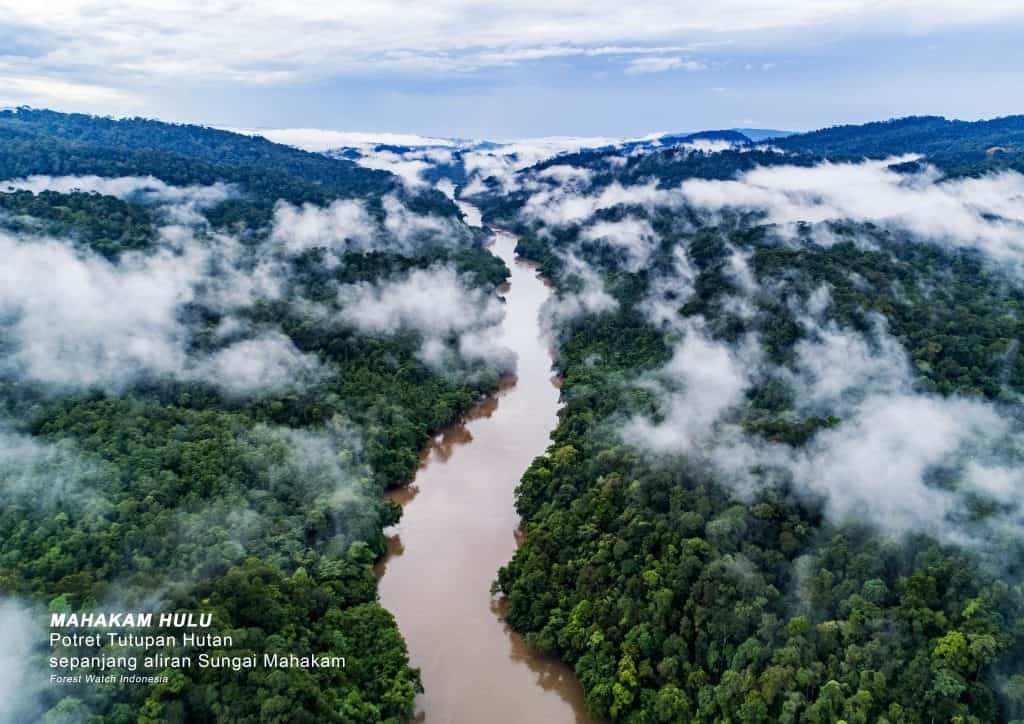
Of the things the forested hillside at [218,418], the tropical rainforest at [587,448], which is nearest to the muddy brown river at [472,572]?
the tropical rainforest at [587,448]

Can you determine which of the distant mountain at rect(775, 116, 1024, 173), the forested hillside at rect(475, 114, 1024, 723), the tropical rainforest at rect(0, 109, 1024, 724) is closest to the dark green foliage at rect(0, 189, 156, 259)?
the tropical rainforest at rect(0, 109, 1024, 724)

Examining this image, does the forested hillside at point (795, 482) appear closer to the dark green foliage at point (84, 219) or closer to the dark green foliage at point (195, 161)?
the dark green foliage at point (84, 219)

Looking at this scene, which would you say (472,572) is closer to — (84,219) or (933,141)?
(84,219)

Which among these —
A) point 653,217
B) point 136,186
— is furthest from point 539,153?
point 136,186

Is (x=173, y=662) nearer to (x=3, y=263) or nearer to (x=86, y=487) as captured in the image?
(x=86, y=487)

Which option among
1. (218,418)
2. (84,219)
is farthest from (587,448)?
(84,219)

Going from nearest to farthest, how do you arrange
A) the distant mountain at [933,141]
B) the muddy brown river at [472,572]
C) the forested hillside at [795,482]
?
the forested hillside at [795,482]
the muddy brown river at [472,572]
the distant mountain at [933,141]
